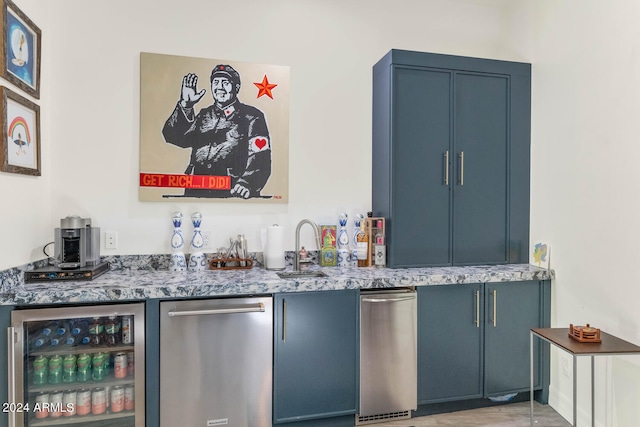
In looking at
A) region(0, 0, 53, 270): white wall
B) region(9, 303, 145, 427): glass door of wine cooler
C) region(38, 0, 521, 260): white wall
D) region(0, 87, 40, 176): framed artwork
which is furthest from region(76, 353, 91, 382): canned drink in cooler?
region(0, 87, 40, 176): framed artwork

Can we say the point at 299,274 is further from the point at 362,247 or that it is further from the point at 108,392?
the point at 108,392

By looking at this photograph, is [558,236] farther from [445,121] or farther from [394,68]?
[394,68]

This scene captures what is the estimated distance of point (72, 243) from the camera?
2.24 metres

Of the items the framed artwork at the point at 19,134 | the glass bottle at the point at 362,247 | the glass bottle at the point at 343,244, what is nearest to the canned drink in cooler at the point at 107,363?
the framed artwork at the point at 19,134

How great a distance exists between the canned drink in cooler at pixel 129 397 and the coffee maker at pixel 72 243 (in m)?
0.74

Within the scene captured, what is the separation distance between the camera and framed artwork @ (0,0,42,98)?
1.93 meters

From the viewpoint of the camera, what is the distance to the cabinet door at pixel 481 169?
2.71 metres

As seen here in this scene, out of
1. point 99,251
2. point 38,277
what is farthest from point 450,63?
point 38,277

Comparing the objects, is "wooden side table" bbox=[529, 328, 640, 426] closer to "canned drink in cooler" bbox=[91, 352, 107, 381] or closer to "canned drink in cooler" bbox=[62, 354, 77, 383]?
"canned drink in cooler" bbox=[91, 352, 107, 381]

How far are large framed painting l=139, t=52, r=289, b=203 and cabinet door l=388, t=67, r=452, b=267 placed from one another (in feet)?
2.60

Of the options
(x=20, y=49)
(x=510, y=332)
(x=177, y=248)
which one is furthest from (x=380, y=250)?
(x=20, y=49)

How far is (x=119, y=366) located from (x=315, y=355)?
106cm

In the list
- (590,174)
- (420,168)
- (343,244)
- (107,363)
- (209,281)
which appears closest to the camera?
(107,363)

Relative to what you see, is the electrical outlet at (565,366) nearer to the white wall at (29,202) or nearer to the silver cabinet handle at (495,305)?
the silver cabinet handle at (495,305)
